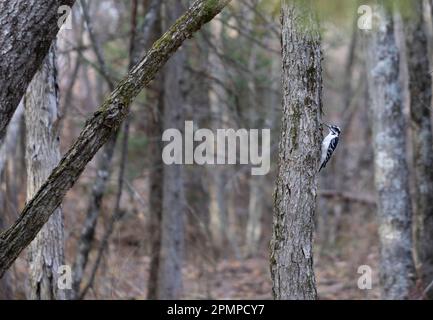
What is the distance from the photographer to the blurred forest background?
9586 mm

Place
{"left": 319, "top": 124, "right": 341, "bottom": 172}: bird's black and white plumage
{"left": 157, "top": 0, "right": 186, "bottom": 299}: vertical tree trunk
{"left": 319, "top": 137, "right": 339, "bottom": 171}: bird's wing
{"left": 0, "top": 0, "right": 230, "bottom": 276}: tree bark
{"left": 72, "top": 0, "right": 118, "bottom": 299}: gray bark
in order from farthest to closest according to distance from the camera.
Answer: {"left": 157, "top": 0, "right": 186, "bottom": 299}: vertical tree trunk < {"left": 72, "top": 0, "right": 118, "bottom": 299}: gray bark < {"left": 319, "top": 137, "right": 339, "bottom": 171}: bird's wing < {"left": 319, "top": 124, "right": 341, "bottom": 172}: bird's black and white plumage < {"left": 0, "top": 0, "right": 230, "bottom": 276}: tree bark

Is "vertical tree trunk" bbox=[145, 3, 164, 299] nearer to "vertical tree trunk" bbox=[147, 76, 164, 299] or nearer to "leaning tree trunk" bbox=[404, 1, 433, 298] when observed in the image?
"vertical tree trunk" bbox=[147, 76, 164, 299]

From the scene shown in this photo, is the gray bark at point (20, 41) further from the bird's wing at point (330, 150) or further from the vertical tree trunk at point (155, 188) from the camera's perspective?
the vertical tree trunk at point (155, 188)

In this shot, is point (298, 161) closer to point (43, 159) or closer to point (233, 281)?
point (43, 159)

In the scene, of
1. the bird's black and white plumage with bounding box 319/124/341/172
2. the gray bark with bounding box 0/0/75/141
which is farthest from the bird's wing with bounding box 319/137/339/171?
the gray bark with bounding box 0/0/75/141

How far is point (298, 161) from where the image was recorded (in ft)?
15.5

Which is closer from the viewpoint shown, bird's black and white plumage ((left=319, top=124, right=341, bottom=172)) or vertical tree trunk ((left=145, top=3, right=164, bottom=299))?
bird's black and white plumage ((left=319, top=124, right=341, bottom=172))

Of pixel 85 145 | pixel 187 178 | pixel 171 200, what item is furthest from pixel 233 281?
pixel 85 145

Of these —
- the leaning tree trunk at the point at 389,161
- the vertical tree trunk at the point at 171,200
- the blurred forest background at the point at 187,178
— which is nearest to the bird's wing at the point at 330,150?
the blurred forest background at the point at 187,178

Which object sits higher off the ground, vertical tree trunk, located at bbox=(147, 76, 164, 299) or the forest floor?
vertical tree trunk, located at bbox=(147, 76, 164, 299)

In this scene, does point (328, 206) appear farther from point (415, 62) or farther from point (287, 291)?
point (287, 291)

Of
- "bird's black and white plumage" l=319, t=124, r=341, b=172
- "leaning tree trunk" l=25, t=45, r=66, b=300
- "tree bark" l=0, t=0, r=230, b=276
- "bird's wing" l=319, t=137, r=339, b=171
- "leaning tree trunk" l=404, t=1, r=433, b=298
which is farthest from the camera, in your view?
"leaning tree trunk" l=404, t=1, r=433, b=298

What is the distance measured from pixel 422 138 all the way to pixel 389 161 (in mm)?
488

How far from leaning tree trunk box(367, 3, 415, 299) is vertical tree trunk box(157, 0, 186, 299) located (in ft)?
9.65
